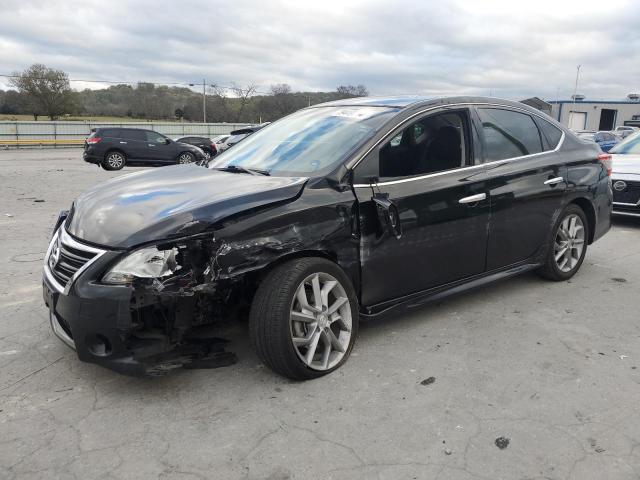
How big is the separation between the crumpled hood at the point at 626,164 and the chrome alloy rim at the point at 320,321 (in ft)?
20.8

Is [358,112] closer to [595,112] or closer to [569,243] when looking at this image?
[569,243]

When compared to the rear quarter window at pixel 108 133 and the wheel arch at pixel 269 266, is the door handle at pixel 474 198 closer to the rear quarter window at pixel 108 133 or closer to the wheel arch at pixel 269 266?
the wheel arch at pixel 269 266

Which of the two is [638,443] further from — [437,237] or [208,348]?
[208,348]

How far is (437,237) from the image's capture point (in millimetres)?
3750

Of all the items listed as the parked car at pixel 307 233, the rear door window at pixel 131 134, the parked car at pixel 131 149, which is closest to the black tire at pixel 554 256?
the parked car at pixel 307 233

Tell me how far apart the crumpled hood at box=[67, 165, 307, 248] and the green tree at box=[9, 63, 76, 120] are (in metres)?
50.8

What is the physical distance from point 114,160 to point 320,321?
18139mm

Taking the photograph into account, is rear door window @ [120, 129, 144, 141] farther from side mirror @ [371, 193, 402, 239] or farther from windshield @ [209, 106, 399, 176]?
side mirror @ [371, 193, 402, 239]

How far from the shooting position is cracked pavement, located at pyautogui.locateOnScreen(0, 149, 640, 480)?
2.43 metres

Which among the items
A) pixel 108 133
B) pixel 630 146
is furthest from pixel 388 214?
pixel 108 133

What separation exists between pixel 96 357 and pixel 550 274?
3.97m

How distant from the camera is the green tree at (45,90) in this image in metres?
47.6

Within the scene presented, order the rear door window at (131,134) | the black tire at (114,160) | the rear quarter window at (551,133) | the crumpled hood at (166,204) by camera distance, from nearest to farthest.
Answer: the crumpled hood at (166,204) < the rear quarter window at (551,133) < the black tire at (114,160) < the rear door window at (131,134)

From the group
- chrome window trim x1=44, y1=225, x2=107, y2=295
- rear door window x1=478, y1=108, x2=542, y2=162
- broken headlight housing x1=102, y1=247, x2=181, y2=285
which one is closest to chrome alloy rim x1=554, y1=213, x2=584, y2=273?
rear door window x1=478, y1=108, x2=542, y2=162
